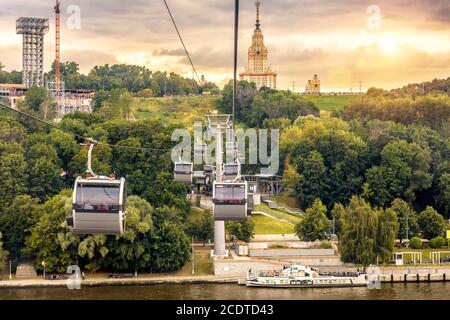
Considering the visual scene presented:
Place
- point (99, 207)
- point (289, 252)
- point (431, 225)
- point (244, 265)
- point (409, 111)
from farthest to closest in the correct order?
point (409, 111) → point (431, 225) → point (289, 252) → point (244, 265) → point (99, 207)

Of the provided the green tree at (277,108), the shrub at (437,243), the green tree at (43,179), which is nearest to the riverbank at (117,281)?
the green tree at (43,179)

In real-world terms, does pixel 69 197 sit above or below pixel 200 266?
above

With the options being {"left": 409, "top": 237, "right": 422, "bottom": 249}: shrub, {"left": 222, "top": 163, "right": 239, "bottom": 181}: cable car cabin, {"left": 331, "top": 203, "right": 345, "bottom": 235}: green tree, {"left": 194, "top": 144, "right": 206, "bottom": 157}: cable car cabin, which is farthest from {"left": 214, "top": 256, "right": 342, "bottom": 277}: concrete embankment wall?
{"left": 194, "top": 144, "right": 206, "bottom": 157}: cable car cabin

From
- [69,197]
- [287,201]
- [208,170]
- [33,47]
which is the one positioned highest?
[33,47]

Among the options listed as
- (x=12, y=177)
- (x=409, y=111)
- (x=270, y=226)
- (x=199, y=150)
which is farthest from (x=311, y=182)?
(x=409, y=111)

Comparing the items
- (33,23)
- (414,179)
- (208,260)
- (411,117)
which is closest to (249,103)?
(411,117)

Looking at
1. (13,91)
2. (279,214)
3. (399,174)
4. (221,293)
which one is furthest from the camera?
(13,91)

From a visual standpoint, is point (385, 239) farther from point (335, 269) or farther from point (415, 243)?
point (415, 243)
